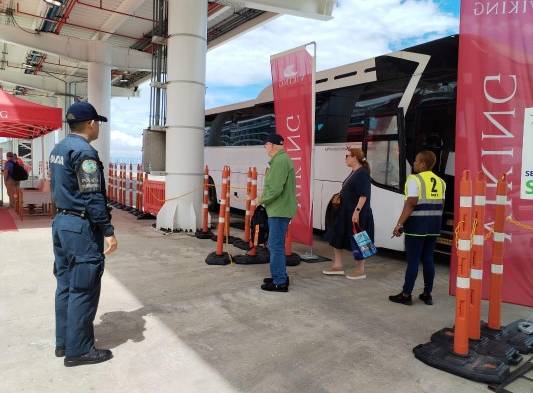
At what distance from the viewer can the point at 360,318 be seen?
4555mm

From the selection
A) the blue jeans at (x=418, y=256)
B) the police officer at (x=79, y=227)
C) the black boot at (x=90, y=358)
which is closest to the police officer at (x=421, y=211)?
the blue jeans at (x=418, y=256)

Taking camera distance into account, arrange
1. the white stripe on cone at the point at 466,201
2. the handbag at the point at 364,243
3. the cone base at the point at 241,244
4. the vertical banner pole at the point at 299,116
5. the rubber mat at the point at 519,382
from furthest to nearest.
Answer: the cone base at the point at 241,244
the vertical banner pole at the point at 299,116
the handbag at the point at 364,243
the white stripe on cone at the point at 466,201
the rubber mat at the point at 519,382

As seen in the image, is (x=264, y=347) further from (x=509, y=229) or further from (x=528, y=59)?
(x=528, y=59)

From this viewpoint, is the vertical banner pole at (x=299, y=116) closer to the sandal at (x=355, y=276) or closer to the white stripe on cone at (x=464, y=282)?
the sandal at (x=355, y=276)

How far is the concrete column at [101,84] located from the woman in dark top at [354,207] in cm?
1370

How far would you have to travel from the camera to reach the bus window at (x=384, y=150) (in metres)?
7.27

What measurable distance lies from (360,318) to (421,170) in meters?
1.80

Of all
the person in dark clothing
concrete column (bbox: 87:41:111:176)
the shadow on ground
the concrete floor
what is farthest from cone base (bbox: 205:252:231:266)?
concrete column (bbox: 87:41:111:176)

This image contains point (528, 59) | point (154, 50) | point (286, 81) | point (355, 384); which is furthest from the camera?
point (154, 50)

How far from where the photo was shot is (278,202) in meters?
5.34

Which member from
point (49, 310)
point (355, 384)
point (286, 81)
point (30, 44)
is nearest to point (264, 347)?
point (355, 384)

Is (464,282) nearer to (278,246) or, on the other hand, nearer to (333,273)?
(278,246)

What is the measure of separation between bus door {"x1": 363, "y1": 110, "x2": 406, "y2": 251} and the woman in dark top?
1.46 metres

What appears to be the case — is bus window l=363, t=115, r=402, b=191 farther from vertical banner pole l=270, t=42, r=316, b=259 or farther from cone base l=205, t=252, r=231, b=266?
cone base l=205, t=252, r=231, b=266
